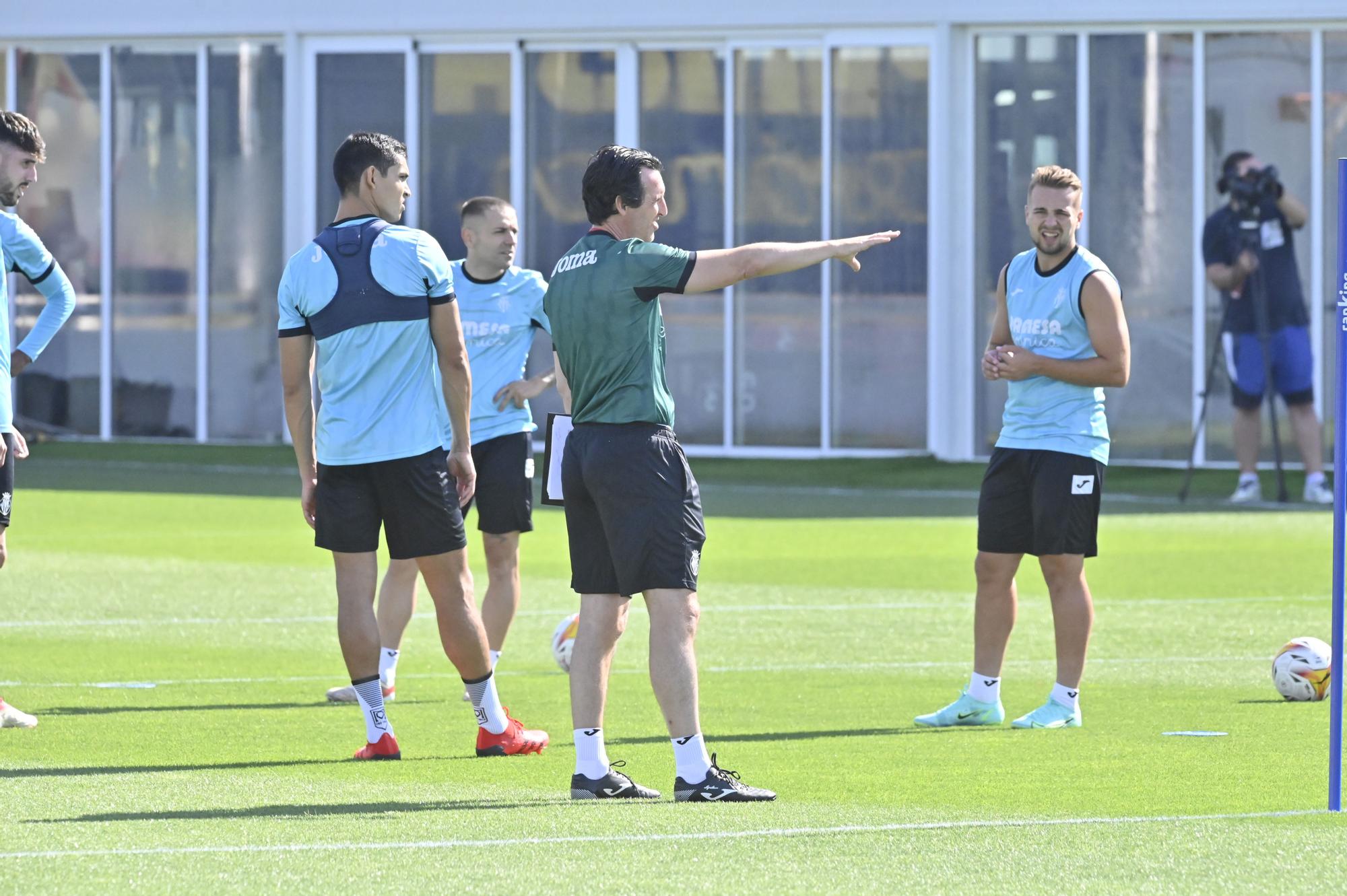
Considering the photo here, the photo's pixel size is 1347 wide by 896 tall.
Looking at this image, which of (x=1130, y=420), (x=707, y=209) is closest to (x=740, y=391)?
(x=707, y=209)

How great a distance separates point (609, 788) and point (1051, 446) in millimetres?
2589

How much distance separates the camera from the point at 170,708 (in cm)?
871

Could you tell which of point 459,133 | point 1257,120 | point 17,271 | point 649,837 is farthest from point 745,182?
point 649,837

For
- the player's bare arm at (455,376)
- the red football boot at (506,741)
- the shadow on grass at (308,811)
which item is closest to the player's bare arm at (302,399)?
the player's bare arm at (455,376)

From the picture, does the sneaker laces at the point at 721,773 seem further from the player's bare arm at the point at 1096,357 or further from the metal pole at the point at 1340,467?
the player's bare arm at the point at 1096,357

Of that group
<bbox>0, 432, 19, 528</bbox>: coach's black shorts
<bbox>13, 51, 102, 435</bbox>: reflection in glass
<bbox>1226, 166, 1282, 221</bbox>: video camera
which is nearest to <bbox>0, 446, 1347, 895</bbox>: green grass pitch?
<bbox>0, 432, 19, 528</bbox>: coach's black shorts

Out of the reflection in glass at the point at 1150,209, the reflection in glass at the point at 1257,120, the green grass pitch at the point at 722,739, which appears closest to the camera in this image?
the green grass pitch at the point at 722,739

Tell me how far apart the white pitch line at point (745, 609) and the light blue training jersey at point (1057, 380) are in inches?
148

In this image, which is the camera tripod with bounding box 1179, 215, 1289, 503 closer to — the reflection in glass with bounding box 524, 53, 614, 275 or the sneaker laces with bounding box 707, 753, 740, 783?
the reflection in glass with bounding box 524, 53, 614, 275

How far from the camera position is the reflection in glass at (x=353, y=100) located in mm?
24469

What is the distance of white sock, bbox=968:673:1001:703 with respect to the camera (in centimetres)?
837

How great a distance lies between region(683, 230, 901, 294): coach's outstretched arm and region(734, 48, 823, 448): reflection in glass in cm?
1705

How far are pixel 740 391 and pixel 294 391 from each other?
650 inches

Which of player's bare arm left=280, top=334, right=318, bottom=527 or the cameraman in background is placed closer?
player's bare arm left=280, top=334, right=318, bottom=527
